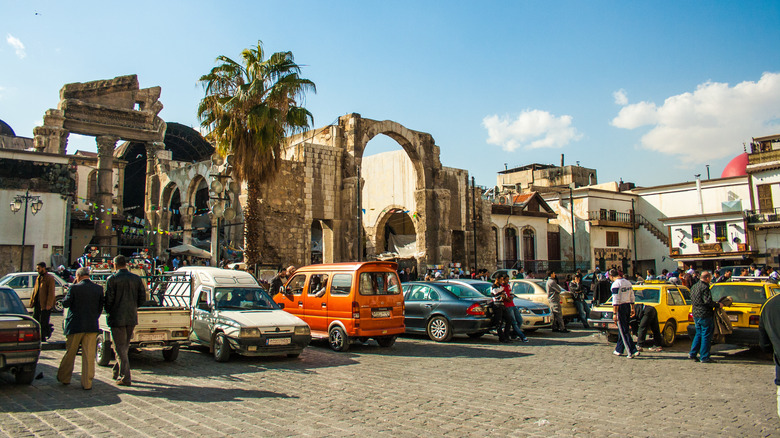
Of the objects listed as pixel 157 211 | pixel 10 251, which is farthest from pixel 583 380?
pixel 157 211

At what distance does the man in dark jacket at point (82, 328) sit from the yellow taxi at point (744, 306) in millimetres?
10296

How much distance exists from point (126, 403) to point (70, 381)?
178cm

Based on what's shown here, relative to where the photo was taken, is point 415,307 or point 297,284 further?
point 415,307

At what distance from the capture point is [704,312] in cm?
962

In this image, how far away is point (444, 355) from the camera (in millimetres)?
10750

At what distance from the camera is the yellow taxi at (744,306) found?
Answer: 1009cm

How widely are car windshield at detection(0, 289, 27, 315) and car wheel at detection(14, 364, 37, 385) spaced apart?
840 millimetres

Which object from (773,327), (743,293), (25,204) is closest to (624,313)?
(743,293)

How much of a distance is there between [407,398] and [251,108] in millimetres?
13959

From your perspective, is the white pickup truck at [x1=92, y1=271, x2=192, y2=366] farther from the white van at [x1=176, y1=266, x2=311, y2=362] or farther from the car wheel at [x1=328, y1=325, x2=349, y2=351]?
the car wheel at [x1=328, y1=325, x2=349, y2=351]

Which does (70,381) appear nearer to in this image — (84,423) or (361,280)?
(84,423)

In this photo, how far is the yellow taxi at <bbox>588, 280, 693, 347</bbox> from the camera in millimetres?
12078

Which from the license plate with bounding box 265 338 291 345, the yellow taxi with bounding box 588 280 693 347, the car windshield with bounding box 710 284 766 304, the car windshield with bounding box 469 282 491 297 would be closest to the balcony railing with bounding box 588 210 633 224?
the car windshield with bounding box 469 282 491 297

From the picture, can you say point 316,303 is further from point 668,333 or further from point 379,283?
point 668,333
